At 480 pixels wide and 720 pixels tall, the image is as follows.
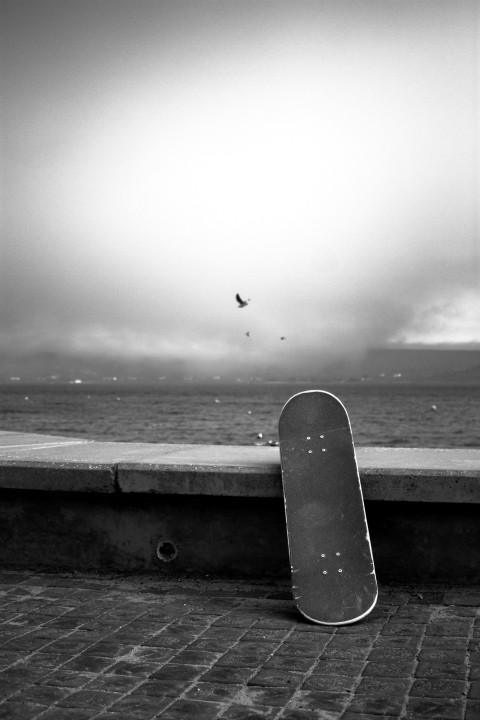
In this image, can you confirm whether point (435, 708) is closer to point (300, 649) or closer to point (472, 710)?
point (472, 710)

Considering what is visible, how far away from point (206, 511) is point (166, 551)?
1.39ft

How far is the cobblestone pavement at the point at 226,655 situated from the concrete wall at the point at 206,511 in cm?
21

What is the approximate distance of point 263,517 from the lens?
498cm

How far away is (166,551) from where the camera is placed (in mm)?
5172

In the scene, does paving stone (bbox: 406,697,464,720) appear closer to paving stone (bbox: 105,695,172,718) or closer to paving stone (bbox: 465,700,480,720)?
paving stone (bbox: 465,700,480,720)

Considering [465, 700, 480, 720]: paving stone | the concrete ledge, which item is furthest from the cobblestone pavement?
the concrete ledge

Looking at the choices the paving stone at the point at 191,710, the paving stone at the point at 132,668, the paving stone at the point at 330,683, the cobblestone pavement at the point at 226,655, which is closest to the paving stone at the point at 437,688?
the cobblestone pavement at the point at 226,655

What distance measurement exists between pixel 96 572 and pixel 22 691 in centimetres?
203

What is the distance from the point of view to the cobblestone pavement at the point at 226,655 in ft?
9.95

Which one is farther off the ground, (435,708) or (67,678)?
(67,678)

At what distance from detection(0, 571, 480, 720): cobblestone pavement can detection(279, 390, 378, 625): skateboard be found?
0.15 meters

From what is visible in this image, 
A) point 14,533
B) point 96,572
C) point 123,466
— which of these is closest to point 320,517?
point 123,466

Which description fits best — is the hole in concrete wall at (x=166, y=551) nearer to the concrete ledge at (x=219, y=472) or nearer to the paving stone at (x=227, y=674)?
the concrete ledge at (x=219, y=472)

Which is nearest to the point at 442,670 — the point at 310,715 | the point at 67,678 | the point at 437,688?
the point at 437,688
